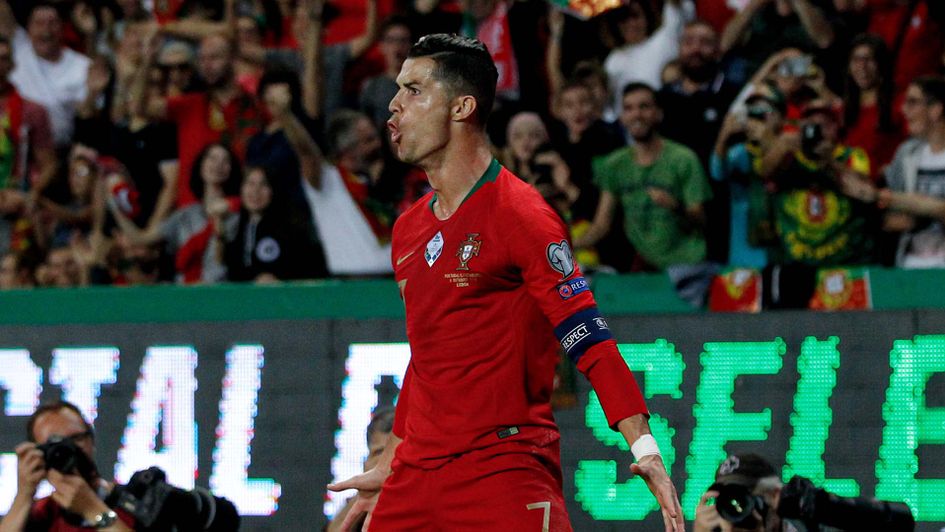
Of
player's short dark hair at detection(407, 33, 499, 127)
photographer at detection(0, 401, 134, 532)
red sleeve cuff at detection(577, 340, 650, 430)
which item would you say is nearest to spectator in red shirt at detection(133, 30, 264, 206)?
photographer at detection(0, 401, 134, 532)

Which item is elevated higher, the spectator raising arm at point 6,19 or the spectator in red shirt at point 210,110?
the spectator raising arm at point 6,19

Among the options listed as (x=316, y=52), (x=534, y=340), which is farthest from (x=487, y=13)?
(x=534, y=340)

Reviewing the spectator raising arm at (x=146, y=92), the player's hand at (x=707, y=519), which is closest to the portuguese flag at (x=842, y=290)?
the player's hand at (x=707, y=519)

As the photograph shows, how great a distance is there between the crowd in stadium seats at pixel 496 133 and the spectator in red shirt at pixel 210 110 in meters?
0.02

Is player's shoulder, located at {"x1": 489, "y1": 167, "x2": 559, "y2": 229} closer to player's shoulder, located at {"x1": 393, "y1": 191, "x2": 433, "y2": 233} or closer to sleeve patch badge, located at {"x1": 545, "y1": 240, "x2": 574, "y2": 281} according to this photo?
sleeve patch badge, located at {"x1": 545, "y1": 240, "x2": 574, "y2": 281}

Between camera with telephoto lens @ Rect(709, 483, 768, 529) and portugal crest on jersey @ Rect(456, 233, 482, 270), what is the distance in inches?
73.4

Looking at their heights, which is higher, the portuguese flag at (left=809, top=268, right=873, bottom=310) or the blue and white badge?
the blue and white badge

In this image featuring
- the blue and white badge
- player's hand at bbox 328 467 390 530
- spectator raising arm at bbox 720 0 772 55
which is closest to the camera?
the blue and white badge

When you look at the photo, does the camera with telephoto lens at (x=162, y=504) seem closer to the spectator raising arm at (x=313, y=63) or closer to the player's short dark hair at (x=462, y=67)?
the player's short dark hair at (x=462, y=67)

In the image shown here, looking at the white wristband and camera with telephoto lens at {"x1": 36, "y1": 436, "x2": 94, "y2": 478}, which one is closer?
the white wristband

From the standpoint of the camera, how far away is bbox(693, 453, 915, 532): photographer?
4.77 metres

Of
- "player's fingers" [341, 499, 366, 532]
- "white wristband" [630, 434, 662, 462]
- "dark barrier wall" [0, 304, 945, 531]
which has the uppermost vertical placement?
"white wristband" [630, 434, 662, 462]

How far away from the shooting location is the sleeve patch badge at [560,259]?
3.56 meters

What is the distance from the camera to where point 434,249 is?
3809 mm
